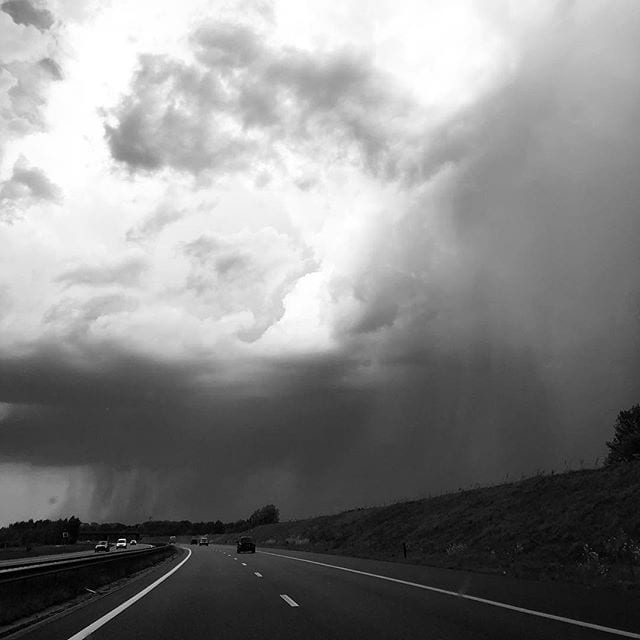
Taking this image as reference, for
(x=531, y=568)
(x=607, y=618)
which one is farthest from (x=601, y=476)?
(x=607, y=618)

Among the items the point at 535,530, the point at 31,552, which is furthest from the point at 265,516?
the point at 535,530

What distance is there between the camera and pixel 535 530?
1300 inches

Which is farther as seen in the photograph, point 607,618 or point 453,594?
point 453,594

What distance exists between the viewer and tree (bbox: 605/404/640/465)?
59.8 metres

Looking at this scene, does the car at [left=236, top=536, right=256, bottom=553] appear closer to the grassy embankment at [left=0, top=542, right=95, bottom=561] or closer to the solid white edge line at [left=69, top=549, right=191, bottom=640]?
the grassy embankment at [left=0, top=542, right=95, bottom=561]

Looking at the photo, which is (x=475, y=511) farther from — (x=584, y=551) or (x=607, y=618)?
(x=607, y=618)

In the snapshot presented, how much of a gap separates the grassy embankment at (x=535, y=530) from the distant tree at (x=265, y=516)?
136 meters

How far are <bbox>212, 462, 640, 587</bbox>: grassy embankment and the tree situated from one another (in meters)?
17.4

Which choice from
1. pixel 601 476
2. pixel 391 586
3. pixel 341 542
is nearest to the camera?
pixel 391 586

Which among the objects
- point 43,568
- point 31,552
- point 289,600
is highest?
point 31,552

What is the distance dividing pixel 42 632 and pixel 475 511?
1576 inches

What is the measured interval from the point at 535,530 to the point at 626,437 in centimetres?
3698

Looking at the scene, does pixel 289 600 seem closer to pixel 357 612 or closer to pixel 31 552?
pixel 357 612

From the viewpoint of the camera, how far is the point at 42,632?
932 centimetres
